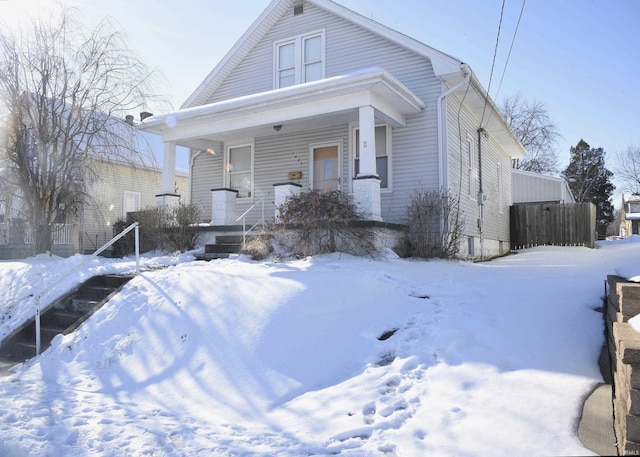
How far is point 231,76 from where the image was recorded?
48.3ft

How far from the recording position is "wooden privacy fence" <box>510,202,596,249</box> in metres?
17.6

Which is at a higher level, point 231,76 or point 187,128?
point 231,76

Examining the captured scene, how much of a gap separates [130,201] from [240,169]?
905 centimetres

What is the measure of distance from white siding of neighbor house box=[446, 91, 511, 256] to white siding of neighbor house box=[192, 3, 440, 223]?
0.69 m

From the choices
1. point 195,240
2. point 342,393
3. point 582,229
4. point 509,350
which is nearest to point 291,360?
point 342,393

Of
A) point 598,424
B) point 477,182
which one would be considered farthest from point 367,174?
point 598,424

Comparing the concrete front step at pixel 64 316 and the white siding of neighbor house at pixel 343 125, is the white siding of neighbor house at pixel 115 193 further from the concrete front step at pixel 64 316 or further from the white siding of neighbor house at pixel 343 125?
the concrete front step at pixel 64 316

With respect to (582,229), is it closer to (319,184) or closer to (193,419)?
(319,184)

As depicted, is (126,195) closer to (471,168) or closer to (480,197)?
(471,168)

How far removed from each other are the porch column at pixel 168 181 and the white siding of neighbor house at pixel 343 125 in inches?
78.6

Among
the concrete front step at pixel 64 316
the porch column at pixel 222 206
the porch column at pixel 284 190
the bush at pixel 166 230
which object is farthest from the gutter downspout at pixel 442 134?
the concrete front step at pixel 64 316

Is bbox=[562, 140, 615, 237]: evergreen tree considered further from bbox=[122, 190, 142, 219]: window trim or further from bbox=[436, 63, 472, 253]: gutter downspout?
bbox=[122, 190, 142, 219]: window trim

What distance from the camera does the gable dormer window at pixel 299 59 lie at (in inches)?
525

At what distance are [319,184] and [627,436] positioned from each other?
10921 mm
